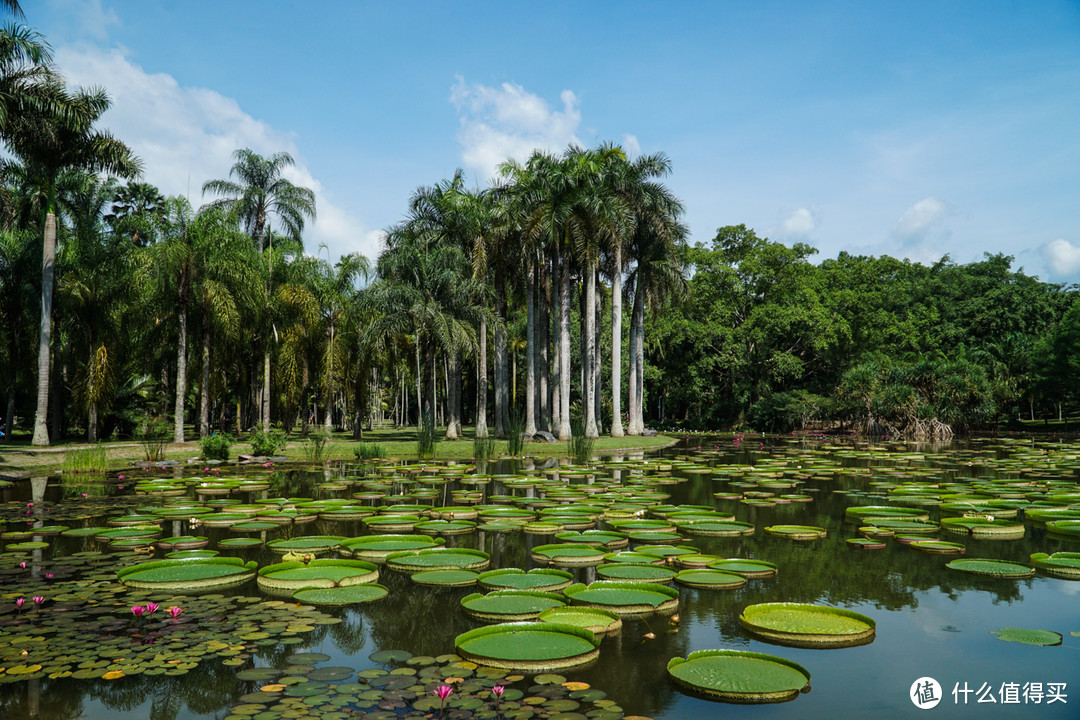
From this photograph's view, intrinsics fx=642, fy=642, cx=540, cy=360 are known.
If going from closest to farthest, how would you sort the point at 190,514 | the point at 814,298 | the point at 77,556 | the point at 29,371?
the point at 77,556, the point at 190,514, the point at 29,371, the point at 814,298

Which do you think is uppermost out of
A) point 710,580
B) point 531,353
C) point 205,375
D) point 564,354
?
point 531,353

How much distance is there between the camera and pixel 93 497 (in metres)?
11.7

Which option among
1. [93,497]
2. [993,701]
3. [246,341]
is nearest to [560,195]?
[246,341]

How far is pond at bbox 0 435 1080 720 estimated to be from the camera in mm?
3771

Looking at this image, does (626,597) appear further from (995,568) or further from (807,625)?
(995,568)

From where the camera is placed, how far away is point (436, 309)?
88.0ft

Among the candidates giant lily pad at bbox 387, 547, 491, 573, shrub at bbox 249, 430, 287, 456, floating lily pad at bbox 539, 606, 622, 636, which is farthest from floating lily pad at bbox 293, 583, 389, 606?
shrub at bbox 249, 430, 287, 456

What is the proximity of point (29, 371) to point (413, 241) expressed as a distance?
55.1 ft

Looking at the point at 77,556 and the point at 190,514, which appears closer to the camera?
the point at 77,556

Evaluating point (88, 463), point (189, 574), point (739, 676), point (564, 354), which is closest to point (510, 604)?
point (739, 676)

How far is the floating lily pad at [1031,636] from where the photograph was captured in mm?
4703

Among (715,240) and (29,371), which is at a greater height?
(715,240)

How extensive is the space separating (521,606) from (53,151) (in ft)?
77.4

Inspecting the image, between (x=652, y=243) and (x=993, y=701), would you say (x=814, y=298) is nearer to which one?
(x=652, y=243)
